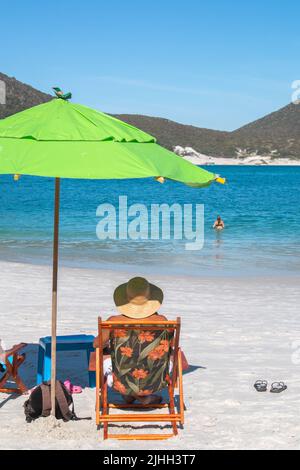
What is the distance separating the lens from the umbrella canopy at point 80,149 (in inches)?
185

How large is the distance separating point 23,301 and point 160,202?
2135 inches

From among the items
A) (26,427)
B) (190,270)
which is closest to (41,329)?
(26,427)

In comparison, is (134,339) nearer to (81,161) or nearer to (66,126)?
(81,161)

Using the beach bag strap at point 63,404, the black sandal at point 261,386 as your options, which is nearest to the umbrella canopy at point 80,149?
the beach bag strap at point 63,404

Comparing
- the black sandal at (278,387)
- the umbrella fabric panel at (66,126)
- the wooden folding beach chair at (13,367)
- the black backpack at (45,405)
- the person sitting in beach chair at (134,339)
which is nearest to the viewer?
the umbrella fabric panel at (66,126)

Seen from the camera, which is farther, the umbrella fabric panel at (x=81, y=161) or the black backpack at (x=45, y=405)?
the black backpack at (x=45, y=405)

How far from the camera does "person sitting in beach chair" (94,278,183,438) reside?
5.28m

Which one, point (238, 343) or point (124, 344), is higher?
point (124, 344)

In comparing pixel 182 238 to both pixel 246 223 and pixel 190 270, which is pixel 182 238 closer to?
pixel 190 270

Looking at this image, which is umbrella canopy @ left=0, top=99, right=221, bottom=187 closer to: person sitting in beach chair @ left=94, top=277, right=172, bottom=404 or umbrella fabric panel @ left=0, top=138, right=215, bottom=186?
umbrella fabric panel @ left=0, top=138, right=215, bottom=186

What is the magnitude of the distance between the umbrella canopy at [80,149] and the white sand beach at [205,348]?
1.82 meters

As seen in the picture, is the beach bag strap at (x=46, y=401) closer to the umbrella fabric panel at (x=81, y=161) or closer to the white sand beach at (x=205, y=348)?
the white sand beach at (x=205, y=348)
